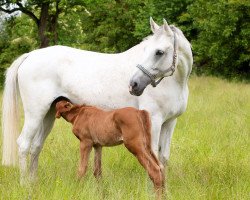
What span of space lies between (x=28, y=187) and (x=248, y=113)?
593cm

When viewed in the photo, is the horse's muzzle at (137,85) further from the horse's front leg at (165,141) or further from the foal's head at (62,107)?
the foal's head at (62,107)

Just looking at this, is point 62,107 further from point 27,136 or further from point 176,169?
point 176,169

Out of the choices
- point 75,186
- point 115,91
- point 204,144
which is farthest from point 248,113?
point 75,186

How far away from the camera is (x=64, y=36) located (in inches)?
1033

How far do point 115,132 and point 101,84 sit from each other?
0.77 m

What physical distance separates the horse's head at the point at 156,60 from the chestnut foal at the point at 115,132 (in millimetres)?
290

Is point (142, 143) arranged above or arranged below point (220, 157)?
above

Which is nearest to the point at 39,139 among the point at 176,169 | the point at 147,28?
the point at 176,169

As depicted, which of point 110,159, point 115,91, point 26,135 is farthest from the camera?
point 110,159

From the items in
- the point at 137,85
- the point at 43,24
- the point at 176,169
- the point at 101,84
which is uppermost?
the point at 137,85

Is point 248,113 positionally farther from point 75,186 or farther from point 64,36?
point 64,36

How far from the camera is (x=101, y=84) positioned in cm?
493

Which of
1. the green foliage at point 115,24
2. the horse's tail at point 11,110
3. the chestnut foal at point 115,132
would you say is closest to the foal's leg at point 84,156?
the chestnut foal at point 115,132

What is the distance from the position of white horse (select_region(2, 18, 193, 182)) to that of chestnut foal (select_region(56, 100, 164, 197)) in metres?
0.25
